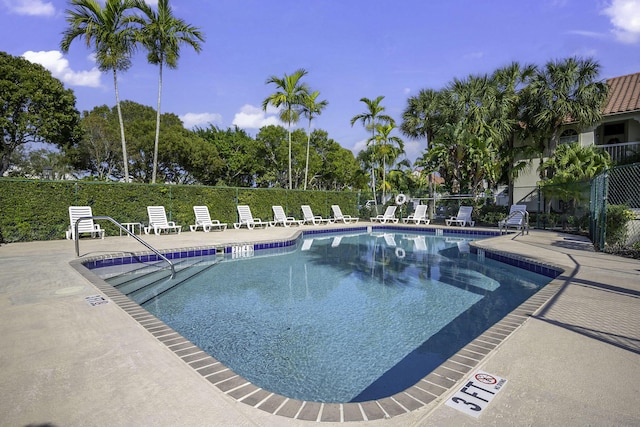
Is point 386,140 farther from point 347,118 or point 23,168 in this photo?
point 23,168

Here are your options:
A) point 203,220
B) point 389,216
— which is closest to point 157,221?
point 203,220

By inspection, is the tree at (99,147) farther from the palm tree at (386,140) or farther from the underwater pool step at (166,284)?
the underwater pool step at (166,284)

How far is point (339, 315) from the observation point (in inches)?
183

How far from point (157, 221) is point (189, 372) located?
35.6ft

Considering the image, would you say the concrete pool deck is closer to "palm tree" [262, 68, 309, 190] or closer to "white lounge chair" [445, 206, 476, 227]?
"white lounge chair" [445, 206, 476, 227]

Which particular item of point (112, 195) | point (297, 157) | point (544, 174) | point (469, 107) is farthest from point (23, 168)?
point (544, 174)

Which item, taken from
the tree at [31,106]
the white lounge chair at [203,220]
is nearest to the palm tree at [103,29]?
the white lounge chair at [203,220]

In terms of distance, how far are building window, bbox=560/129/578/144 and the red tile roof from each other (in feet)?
5.73

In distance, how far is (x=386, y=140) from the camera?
19.4 metres

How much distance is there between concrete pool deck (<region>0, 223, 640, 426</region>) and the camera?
1821 millimetres

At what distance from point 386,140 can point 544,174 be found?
7.98 meters

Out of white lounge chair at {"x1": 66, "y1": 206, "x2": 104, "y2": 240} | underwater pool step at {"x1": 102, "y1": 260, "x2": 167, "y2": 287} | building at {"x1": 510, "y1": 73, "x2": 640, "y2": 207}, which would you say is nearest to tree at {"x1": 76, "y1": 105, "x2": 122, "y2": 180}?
white lounge chair at {"x1": 66, "y1": 206, "x2": 104, "y2": 240}

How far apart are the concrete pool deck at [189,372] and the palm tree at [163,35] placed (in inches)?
530

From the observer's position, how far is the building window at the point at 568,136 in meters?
18.3
